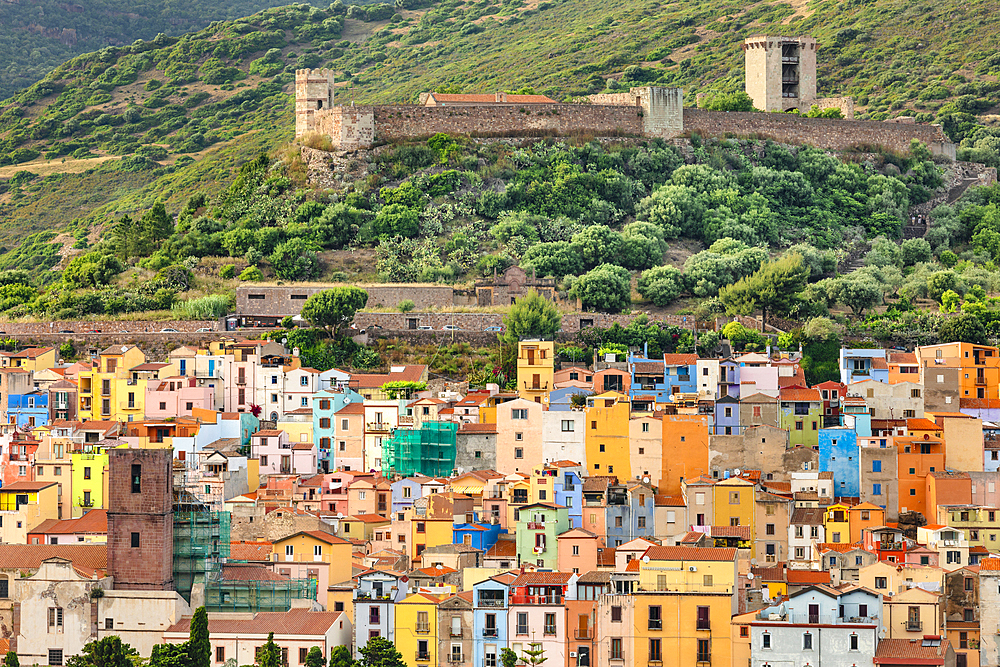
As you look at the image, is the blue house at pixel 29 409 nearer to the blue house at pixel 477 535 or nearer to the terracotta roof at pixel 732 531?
the blue house at pixel 477 535

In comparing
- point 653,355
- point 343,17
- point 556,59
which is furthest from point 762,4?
point 653,355

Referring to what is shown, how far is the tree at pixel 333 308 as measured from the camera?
213 ft

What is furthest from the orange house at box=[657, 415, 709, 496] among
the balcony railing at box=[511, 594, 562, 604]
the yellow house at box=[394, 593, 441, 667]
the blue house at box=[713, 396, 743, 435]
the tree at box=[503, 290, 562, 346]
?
the yellow house at box=[394, 593, 441, 667]

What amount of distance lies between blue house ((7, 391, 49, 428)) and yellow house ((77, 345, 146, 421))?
1.22m

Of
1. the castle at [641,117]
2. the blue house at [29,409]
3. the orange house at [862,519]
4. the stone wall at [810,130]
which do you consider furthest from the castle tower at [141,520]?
the stone wall at [810,130]

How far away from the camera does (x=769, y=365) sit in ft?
197

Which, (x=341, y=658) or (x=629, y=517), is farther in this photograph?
(x=629, y=517)

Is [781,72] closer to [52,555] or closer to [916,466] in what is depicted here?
[916,466]

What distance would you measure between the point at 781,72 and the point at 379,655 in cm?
5283

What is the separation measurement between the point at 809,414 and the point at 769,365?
349 centimetres

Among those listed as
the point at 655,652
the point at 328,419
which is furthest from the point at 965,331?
the point at 655,652

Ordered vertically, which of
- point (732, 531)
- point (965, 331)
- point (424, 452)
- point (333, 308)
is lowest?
point (732, 531)

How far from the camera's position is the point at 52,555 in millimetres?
46312

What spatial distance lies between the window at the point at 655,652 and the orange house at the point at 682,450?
1168cm
